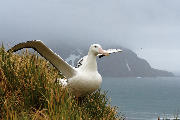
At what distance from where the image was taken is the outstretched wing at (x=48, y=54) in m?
5.42

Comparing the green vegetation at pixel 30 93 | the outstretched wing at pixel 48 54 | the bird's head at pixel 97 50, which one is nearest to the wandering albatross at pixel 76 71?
the outstretched wing at pixel 48 54

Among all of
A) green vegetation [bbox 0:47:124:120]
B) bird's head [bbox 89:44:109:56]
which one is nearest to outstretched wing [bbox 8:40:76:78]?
green vegetation [bbox 0:47:124:120]

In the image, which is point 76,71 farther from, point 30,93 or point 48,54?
point 30,93

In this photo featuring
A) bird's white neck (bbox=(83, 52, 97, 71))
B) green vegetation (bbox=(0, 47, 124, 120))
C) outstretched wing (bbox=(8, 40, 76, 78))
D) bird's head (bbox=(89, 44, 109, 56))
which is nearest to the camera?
green vegetation (bbox=(0, 47, 124, 120))

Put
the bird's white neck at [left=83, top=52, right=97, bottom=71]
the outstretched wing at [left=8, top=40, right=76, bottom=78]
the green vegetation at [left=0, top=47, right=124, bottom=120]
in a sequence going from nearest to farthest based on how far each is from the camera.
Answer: the green vegetation at [left=0, top=47, right=124, bottom=120], the outstretched wing at [left=8, top=40, right=76, bottom=78], the bird's white neck at [left=83, top=52, right=97, bottom=71]

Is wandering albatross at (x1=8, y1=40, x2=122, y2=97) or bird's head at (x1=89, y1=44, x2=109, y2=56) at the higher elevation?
bird's head at (x1=89, y1=44, x2=109, y2=56)

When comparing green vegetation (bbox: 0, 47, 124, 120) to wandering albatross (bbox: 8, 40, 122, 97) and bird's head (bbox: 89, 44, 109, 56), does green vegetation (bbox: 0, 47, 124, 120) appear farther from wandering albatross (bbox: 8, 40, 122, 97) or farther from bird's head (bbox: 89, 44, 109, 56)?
bird's head (bbox: 89, 44, 109, 56)

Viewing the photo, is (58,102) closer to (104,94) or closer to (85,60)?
(85,60)

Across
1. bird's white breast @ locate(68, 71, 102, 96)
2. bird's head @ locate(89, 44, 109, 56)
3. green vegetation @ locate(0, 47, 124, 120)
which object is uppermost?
bird's head @ locate(89, 44, 109, 56)

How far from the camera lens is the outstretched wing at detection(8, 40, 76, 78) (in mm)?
5418

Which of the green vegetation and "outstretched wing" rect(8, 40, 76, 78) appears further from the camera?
"outstretched wing" rect(8, 40, 76, 78)

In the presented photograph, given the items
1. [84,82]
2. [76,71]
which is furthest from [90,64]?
[84,82]

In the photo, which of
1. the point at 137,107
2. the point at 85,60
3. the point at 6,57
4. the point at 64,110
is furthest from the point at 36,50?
the point at 137,107

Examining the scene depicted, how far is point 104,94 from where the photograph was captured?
22.9 feet
